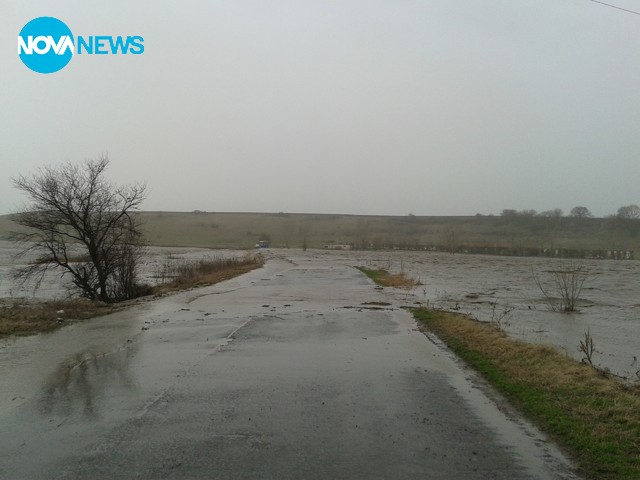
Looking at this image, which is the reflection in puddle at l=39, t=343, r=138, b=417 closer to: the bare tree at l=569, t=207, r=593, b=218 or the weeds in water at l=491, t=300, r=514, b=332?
the weeds in water at l=491, t=300, r=514, b=332

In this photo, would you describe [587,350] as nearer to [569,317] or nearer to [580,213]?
[569,317]

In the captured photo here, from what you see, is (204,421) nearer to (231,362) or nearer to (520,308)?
(231,362)

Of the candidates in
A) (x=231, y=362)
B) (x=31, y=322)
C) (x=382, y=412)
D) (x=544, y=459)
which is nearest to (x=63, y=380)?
(x=231, y=362)

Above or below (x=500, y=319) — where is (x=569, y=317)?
below

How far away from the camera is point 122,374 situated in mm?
8523

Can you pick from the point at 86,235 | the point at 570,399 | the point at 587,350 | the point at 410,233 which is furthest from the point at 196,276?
the point at 410,233

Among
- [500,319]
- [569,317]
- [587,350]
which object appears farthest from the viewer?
[569,317]

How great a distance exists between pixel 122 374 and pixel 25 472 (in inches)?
154

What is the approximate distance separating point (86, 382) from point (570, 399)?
7.64m

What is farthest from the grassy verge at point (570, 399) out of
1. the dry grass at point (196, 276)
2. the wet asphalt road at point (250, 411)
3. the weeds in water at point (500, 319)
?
the dry grass at point (196, 276)

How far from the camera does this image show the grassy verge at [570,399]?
528cm

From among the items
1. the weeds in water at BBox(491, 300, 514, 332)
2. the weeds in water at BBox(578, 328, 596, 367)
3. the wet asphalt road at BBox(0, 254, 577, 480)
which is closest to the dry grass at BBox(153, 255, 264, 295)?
the wet asphalt road at BBox(0, 254, 577, 480)

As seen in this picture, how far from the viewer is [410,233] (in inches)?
6191

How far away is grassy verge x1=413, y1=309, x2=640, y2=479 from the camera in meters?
5.28
